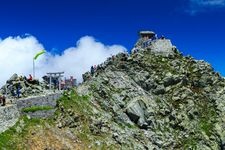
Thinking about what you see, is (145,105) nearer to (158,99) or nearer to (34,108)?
(158,99)

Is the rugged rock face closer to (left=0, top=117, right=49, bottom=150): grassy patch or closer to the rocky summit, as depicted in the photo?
the rocky summit

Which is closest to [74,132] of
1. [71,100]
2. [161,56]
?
[71,100]

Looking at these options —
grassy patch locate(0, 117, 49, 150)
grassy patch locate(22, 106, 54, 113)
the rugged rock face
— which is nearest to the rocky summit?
the rugged rock face

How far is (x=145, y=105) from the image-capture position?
4235 inches

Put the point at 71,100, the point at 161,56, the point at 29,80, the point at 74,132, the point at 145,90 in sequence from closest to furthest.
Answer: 1. the point at 74,132
2. the point at 71,100
3. the point at 29,80
4. the point at 145,90
5. the point at 161,56

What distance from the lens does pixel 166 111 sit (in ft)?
363

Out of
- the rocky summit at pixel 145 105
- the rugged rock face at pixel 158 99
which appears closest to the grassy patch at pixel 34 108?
the rocky summit at pixel 145 105

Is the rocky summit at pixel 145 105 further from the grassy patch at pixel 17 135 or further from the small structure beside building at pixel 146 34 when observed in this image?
the small structure beside building at pixel 146 34

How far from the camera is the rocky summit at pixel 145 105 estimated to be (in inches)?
3654

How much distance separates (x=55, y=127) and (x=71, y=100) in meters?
10.2

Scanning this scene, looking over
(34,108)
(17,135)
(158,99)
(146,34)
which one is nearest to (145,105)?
(158,99)

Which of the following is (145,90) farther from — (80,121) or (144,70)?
(80,121)

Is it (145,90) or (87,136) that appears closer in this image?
(87,136)

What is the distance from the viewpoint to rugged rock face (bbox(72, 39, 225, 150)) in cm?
10250
